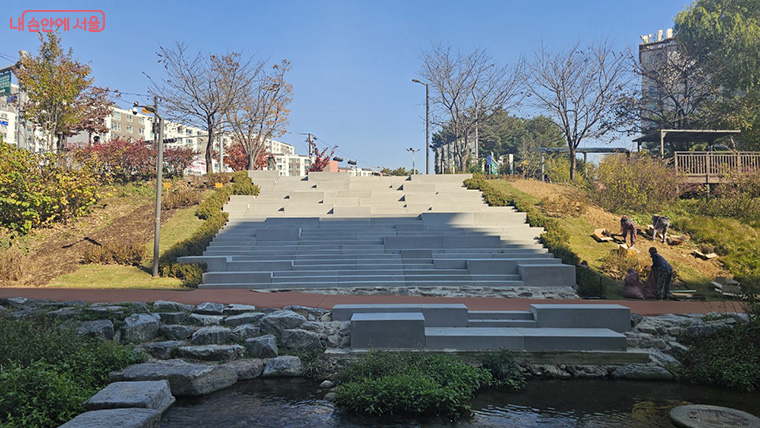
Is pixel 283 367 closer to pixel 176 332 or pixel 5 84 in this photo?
pixel 176 332

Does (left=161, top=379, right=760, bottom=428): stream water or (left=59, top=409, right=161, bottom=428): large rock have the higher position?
(left=59, top=409, right=161, bottom=428): large rock

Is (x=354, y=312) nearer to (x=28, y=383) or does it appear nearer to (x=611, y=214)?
(x=28, y=383)

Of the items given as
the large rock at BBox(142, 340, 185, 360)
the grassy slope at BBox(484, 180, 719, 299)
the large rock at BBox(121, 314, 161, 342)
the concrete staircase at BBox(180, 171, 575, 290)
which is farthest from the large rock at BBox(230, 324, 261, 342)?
the grassy slope at BBox(484, 180, 719, 299)

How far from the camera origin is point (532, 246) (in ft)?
48.4

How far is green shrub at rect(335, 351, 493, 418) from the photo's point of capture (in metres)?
5.64

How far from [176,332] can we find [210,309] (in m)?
1.01

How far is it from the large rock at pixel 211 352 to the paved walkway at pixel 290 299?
215 cm

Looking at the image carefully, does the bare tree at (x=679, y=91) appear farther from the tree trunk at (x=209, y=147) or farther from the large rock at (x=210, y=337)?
the large rock at (x=210, y=337)

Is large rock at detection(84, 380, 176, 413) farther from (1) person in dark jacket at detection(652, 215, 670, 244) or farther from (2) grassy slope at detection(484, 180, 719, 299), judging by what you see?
(1) person in dark jacket at detection(652, 215, 670, 244)

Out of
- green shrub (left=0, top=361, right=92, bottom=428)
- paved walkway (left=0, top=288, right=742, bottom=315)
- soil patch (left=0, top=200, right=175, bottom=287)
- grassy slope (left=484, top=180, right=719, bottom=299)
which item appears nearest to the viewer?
green shrub (left=0, top=361, right=92, bottom=428)

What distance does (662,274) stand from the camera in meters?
11.1

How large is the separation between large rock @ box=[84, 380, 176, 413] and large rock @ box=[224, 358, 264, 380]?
3.67 feet

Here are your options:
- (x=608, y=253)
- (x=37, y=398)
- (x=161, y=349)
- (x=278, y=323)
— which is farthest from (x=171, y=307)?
(x=608, y=253)

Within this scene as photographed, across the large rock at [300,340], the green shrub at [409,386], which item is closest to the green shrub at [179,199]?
the large rock at [300,340]
